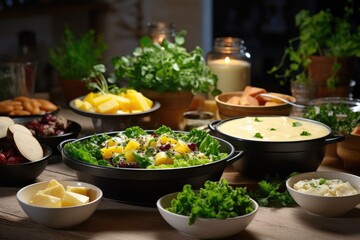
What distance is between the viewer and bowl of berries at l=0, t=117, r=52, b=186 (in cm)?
218

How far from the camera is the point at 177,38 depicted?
3025 mm

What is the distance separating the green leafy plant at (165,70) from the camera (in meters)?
2.82

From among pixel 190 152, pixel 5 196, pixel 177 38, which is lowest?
pixel 5 196

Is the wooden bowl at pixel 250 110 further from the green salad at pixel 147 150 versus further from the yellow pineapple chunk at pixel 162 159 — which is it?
the yellow pineapple chunk at pixel 162 159

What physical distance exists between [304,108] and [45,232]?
122 centimetres

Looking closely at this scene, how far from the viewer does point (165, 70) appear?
2824mm

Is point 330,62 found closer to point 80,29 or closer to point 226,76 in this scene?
point 226,76

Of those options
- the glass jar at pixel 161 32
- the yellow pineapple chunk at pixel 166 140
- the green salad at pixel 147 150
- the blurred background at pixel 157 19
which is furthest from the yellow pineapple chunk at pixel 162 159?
the blurred background at pixel 157 19

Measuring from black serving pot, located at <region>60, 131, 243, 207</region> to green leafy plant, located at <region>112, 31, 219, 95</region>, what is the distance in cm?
80

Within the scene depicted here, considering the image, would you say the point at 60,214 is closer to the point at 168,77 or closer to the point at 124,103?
the point at 124,103

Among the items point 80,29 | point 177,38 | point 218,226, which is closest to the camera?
point 218,226

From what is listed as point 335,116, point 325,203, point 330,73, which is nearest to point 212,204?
point 325,203

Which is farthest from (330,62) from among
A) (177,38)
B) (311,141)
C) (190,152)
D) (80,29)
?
(80,29)

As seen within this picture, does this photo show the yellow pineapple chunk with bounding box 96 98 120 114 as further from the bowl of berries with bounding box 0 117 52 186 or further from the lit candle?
the lit candle
